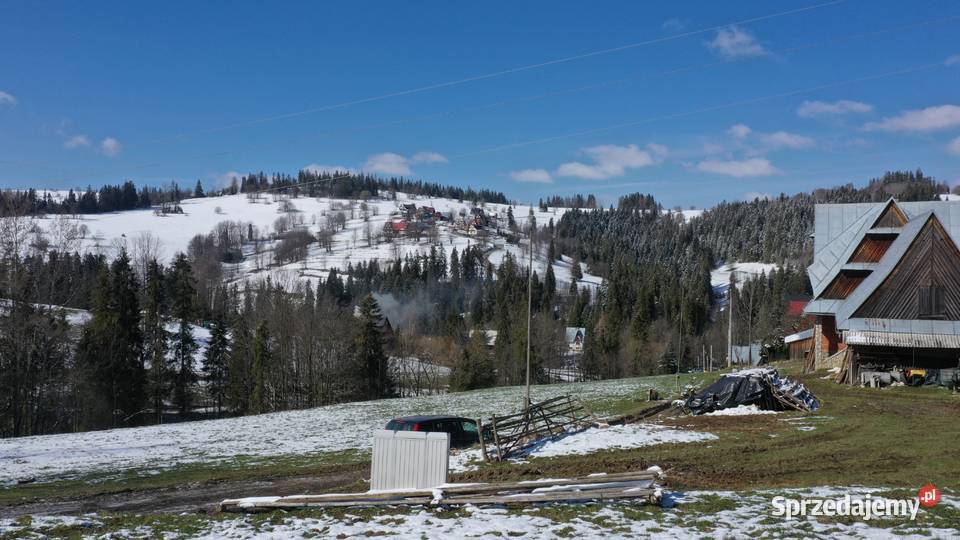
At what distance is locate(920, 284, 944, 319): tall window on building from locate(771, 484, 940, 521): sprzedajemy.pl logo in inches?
1228

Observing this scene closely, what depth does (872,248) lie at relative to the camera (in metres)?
49.8

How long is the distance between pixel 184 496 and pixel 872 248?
49357mm

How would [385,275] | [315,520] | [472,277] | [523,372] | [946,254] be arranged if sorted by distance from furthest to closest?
[472,277], [385,275], [523,372], [946,254], [315,520]

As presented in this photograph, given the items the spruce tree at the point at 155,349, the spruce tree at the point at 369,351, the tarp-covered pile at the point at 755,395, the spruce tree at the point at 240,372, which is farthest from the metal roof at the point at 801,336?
the spruce tree at the point at 155,349

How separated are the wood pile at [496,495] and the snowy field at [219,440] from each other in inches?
528

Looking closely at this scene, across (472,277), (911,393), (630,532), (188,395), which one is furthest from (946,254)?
(472,277)

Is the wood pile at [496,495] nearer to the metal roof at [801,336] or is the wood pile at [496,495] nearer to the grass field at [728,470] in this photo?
the grass field at [728,470]

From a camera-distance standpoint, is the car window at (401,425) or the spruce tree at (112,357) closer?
the car window at (401,425)

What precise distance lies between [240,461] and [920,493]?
2376 cm

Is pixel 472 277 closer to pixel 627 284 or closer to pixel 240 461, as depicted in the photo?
pixel 627 284

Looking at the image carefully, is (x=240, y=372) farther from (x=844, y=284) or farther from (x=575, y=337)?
(x=575, y=337)

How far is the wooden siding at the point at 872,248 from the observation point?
162 ft

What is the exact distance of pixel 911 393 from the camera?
118 ft

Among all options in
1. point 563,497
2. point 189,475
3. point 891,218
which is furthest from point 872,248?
point 189,475
